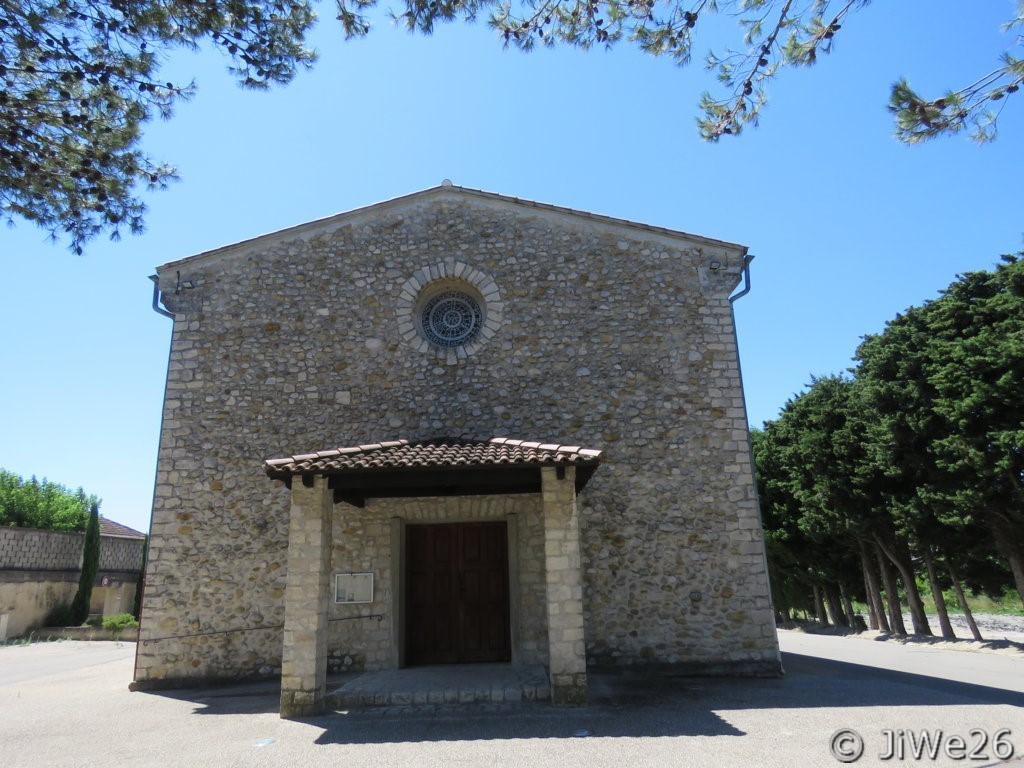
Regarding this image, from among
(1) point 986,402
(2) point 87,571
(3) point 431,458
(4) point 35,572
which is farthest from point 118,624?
(1) point 986,402

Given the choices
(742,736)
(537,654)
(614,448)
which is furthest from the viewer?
(614,448)

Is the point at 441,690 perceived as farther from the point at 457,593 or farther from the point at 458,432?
the point at 458,432

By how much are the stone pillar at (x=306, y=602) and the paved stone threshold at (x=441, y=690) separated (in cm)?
35

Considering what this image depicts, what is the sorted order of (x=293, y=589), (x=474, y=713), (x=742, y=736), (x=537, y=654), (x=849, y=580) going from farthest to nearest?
(x=849, y=580), (x=537, y=654), (x=293, y=589), (x=474, y=713), (x=742, y=736)

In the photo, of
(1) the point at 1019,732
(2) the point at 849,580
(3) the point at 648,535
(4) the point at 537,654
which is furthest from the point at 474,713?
(2) the point at 849,580

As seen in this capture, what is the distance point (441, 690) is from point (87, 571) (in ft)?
72.5

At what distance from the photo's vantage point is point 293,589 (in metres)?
7.01

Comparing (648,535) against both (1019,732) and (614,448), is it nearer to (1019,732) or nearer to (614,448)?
(614,448)

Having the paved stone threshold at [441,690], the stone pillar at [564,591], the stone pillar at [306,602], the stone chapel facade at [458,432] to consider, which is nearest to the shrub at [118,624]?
the stone chapel facade at [458,432]

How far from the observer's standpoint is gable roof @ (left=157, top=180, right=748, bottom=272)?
394 inches

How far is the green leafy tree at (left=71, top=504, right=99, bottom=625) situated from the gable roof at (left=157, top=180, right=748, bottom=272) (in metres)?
18.2

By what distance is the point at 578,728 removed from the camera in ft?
19.3

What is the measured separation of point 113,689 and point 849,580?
906 inches

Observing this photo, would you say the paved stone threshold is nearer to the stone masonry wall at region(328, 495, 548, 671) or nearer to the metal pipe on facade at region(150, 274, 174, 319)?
the stone masonry wall at region(328, 495, 548, 671)
